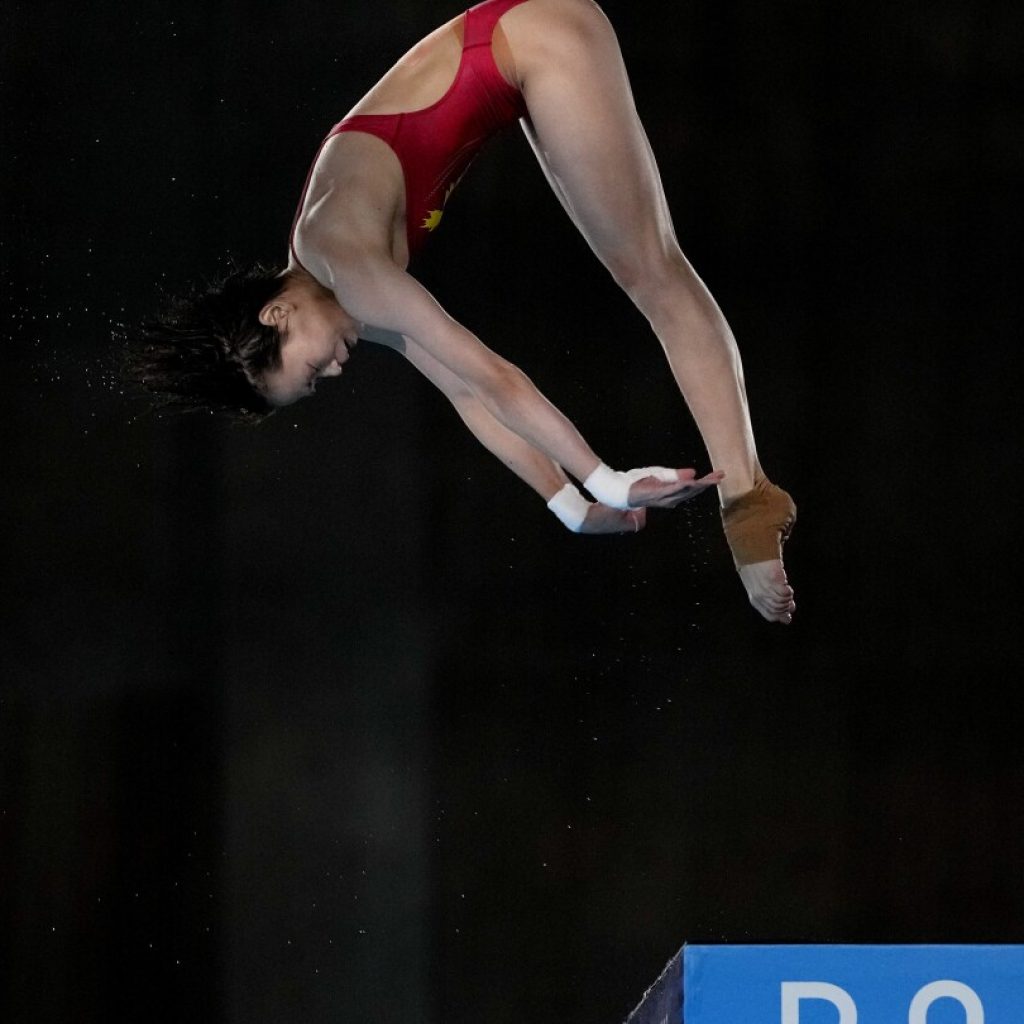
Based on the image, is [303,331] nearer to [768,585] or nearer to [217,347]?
[217,347]

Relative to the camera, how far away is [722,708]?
3.77 meters

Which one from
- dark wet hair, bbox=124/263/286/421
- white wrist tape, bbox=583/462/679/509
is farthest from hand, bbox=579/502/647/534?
dark wet hair, bbox=124/263/286/421

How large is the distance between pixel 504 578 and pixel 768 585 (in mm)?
1650

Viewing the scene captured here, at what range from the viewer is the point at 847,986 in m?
1.93

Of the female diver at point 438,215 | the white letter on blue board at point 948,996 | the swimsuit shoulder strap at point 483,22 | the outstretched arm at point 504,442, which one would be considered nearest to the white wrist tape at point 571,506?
the outstretched arm at point 504,442

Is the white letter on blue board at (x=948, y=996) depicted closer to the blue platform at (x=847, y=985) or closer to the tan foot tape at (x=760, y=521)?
the blue platform at (x=847, y=985)

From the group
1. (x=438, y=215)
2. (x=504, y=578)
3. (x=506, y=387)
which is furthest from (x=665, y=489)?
A: (x=504, y=578)

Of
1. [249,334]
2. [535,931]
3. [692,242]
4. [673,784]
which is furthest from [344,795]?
[249,334]

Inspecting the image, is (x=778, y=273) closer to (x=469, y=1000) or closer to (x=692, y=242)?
(x=692, y=242)

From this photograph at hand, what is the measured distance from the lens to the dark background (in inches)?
148

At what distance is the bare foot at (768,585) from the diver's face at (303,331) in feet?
2.23

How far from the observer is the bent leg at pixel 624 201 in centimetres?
215

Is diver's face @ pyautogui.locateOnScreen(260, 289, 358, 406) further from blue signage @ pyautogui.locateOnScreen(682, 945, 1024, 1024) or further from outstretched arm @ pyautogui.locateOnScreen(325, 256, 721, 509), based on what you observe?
blue signage @ pyautogui.locateOnScreen(682, 945, 1024, 1024)

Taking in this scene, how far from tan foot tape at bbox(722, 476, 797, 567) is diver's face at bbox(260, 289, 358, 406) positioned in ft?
2.06
